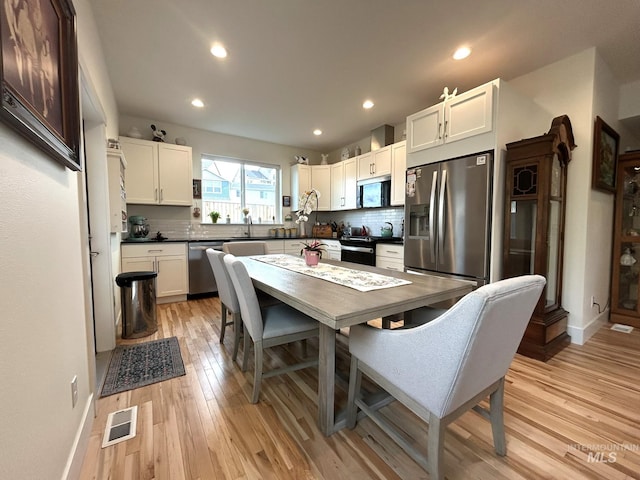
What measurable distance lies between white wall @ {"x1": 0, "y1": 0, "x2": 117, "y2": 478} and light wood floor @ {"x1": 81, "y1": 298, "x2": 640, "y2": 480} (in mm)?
330

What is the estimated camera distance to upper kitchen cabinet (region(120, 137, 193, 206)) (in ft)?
12.1

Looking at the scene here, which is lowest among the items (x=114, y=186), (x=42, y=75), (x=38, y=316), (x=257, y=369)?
(x=257, y=369)

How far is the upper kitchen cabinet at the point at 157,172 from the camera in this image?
368 centimetres

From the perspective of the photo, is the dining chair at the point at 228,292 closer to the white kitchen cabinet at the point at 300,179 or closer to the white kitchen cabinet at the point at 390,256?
the white kitchen cabinet at the point at 390,256

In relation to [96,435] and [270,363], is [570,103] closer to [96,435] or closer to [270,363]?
[270,363]

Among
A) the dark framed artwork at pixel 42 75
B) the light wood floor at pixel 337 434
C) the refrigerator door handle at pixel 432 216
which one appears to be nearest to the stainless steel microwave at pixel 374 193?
the refrigerator door handle at pixel 432 216

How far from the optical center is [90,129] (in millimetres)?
2236

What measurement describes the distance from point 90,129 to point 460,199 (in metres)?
3.32

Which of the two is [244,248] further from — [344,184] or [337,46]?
[344,184]

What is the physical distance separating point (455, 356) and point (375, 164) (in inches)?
144

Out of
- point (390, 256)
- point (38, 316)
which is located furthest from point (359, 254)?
point (38, 316)

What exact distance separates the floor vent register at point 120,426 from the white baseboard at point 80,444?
0.08 metres

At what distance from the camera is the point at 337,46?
2340 mm

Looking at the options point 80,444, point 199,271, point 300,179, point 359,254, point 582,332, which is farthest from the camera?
point 300,179
